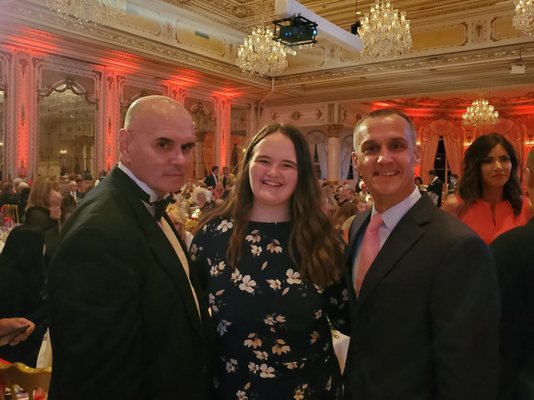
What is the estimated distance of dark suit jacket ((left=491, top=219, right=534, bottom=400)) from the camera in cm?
138

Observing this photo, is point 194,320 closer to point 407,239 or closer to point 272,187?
point 272,187

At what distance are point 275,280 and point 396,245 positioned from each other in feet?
1.50

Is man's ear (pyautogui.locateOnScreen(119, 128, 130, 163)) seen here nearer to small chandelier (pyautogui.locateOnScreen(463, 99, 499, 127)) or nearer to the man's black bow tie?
the man's black bow tie

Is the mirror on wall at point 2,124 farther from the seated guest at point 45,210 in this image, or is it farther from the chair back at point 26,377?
the chair back at point 26,377

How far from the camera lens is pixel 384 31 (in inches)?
295

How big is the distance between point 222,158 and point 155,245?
12462 mm

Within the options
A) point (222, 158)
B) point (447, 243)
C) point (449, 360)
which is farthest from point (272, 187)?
point (222, 158)

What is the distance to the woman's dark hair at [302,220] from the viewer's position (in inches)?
64.1

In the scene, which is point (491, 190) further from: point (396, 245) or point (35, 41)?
point (35, 41)

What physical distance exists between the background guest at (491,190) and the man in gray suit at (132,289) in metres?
1.91

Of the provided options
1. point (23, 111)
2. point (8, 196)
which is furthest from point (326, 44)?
point (8, 196)

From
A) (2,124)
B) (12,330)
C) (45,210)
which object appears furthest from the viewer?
(2,124)

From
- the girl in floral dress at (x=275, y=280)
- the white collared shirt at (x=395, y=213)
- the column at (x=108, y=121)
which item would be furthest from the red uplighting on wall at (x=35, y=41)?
the white collared shirt at (x=395, y=213)

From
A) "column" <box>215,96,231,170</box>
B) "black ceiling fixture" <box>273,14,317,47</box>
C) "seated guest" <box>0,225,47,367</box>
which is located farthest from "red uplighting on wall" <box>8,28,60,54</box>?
"seated guest" <box>0,225,47,367</box>
